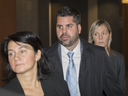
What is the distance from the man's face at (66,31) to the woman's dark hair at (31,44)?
1.36ft

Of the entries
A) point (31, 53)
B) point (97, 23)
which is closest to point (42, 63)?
point (31, 53)

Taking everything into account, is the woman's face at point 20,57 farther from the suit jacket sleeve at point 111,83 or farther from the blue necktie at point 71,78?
the suit jacket sleeve at point 111,83

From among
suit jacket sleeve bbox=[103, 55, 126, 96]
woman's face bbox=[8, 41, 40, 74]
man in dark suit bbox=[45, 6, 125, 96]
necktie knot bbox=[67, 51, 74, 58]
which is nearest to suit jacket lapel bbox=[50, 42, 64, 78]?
man in dark suit bbox=[45, 6, 125, 96]

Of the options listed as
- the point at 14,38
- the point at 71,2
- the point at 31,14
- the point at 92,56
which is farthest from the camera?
the point at 71,2

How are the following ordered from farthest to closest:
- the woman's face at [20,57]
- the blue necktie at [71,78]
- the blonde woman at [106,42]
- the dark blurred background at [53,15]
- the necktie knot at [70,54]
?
the dark blurred background at [53,15] → the blonde woman at [106,42] → the necktie knot at [70,54] → the blue necktie at [71,78] → the woman's face at [20,57]

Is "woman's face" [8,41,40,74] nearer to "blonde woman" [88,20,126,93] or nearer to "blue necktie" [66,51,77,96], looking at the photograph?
"blue necktie" [66,51,77,96]

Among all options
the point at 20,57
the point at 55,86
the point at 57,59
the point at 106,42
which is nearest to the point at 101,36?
the point at 106,42

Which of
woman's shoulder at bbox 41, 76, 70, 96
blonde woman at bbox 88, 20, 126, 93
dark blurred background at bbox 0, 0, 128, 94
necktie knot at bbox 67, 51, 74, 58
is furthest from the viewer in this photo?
dark blurred background at bbox 0, 0, 128, 94

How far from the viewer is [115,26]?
242 inches

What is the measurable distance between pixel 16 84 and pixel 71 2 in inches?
238

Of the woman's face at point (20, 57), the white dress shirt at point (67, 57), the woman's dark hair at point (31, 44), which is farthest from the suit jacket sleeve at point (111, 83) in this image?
the woman's face at point (20, 57)

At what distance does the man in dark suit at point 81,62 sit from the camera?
181 centimetres

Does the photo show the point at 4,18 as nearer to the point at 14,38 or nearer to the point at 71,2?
the point at 14,38

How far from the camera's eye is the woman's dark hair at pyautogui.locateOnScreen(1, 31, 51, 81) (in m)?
1.16
